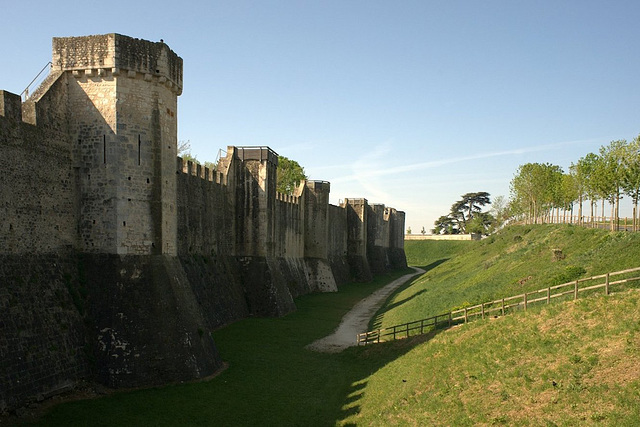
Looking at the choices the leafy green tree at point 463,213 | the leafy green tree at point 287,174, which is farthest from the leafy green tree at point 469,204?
the leafy green tree at point 287,174

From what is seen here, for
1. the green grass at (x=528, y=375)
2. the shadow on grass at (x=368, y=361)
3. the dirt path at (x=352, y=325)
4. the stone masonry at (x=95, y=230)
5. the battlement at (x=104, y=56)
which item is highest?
the battlement at (x=104, y=56)

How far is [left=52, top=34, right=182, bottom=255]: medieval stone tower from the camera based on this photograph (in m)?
21.3

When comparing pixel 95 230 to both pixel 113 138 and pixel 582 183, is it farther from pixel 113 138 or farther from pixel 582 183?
pixel 582 183

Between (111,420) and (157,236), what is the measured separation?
7.77m

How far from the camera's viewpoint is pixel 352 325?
3997 cm

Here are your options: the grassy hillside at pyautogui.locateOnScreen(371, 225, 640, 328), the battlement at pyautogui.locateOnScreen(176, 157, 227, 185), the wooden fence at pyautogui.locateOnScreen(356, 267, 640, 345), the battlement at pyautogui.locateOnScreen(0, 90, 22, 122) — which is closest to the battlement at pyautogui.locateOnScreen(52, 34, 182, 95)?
the battlement at pyautogui.locateOnScreen(0, 90, 22, 122)

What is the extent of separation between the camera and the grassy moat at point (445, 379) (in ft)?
52.1

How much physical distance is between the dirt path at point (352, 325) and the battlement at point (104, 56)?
58.0 feet

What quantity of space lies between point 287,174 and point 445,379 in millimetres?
70901

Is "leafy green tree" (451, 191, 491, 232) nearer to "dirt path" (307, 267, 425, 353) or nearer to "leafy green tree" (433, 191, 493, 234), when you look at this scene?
"leafy green tree" (433, 191, 493, 234)

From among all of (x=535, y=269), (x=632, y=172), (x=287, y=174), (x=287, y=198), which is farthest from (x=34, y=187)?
(x=287, y=174)

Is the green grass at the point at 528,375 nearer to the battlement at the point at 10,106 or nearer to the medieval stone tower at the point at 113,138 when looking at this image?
the medieval stone tower at the point at 113,138

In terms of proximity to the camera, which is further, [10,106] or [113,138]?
[113,138]

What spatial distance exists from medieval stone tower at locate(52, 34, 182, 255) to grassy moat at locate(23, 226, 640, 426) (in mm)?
6422
